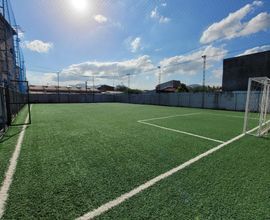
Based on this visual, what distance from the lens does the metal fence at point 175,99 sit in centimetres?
1478

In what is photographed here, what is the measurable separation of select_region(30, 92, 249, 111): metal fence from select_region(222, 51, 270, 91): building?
970cm

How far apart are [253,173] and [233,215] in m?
1.32


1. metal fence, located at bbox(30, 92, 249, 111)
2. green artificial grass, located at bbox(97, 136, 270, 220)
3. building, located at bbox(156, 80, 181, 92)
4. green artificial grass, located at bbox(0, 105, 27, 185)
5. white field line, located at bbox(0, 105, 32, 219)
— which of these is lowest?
green artificial grass, located at bbox(0, 105, 27, 185)

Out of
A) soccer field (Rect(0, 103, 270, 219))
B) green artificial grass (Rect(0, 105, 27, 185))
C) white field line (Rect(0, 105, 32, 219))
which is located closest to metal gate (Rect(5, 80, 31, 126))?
green artificial grass (Rect(0, 105, 27, 185))

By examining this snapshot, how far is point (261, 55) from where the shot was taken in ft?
68.8

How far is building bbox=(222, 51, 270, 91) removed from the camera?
68.5 ft

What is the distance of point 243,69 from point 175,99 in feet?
37.4

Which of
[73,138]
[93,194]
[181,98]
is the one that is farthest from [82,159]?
[181,98]

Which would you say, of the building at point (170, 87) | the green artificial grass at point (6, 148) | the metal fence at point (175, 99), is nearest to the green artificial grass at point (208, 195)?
the green artificial grass at point (6, 148)

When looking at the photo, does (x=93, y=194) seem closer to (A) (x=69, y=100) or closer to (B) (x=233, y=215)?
(B) (x=233, y=215)

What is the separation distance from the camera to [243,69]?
22953mm

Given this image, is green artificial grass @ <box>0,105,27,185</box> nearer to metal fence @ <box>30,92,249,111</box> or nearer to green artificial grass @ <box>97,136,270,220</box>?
green artificial grass @ <box>97,136,270,220</box>

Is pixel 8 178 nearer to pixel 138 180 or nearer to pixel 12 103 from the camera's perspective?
pixel 138 180

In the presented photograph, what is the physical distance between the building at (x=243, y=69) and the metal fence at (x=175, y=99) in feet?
31.8
